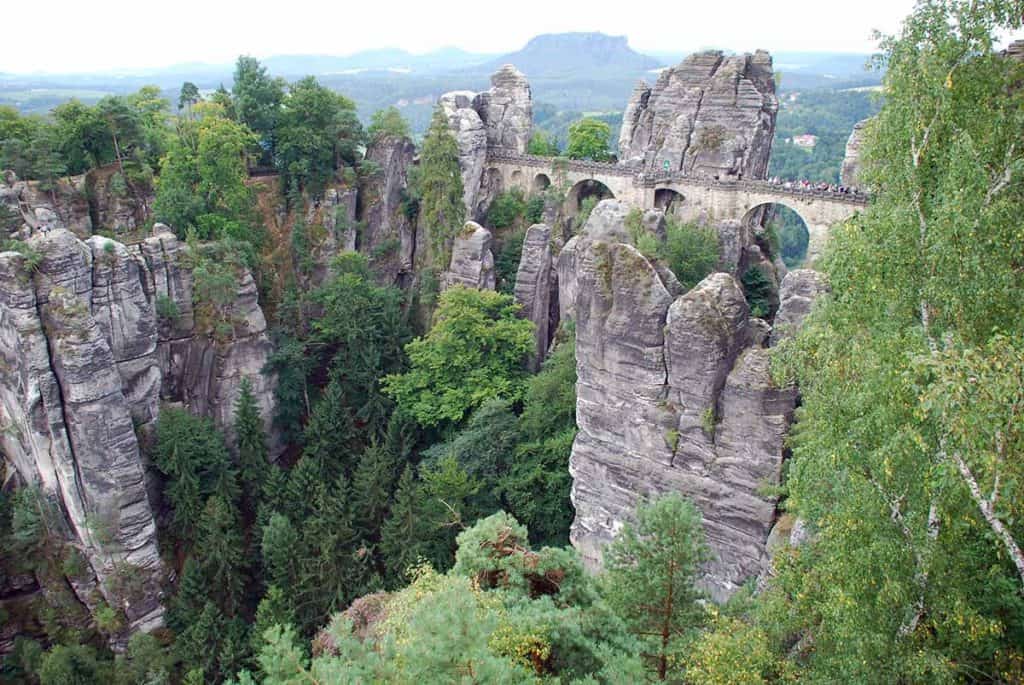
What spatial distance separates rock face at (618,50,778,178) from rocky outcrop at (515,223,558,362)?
6.32m

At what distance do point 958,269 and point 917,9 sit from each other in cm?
406

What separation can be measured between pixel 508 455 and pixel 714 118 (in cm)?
1860

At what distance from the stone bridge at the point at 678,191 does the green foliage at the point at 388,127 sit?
4.73 metres

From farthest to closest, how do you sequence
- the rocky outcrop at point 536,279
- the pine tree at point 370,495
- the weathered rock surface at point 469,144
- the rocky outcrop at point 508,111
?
the rocky outcrop at point 508,111, the weathered rock surface at point 469,144, the rocky outcrop at point 536,279, the pine tree at point 370,495

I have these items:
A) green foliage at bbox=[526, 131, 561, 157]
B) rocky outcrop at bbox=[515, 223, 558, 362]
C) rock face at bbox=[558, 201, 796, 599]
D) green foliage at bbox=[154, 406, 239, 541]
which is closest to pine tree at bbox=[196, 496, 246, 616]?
green foliage at bbox=[154, 406, 239, 541]

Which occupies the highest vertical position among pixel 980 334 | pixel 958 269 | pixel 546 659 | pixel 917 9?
pixel 917 9

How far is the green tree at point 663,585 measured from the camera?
1472 centimetres

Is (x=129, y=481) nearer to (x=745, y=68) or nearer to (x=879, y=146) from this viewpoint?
(x=879, y=146)

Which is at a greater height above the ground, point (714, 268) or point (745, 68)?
point (745, 68)

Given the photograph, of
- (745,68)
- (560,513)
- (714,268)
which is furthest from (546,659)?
(745,68)

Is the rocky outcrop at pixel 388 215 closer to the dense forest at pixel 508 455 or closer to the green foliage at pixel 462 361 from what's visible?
the dense forest at pixel 508 455

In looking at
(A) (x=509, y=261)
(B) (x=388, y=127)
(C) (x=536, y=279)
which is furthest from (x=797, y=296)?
(B) (x=388, y=127)

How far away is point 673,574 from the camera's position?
48.8 feet

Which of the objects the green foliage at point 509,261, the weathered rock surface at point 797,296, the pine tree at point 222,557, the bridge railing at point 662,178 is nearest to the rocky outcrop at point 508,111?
the bridge railing at point 662,178
